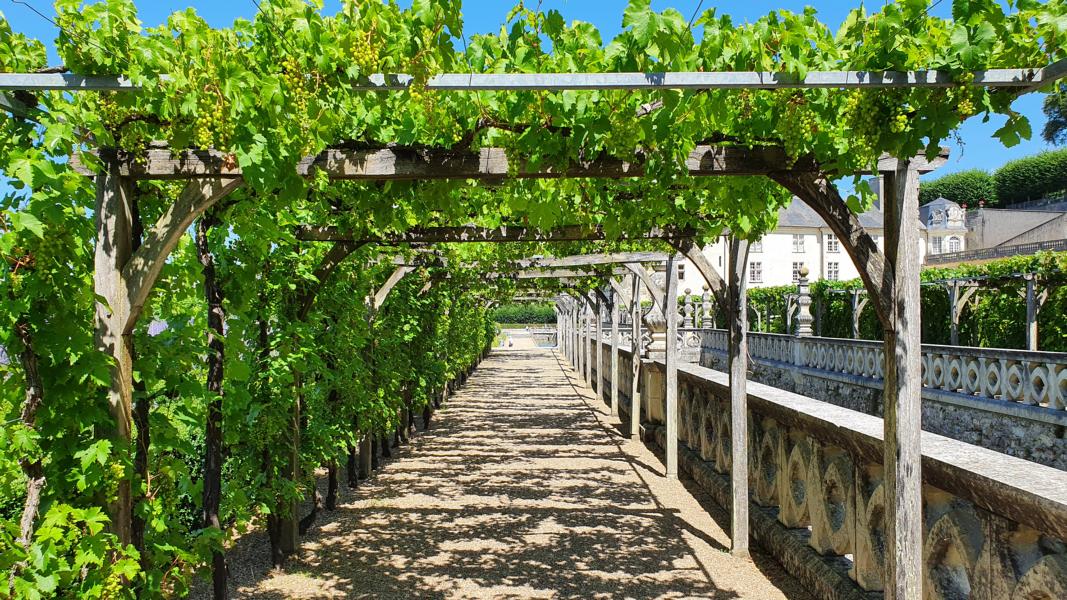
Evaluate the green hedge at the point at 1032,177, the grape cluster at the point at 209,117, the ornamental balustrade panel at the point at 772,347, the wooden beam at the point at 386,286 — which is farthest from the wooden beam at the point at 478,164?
the green hedge at the point at 1032,177

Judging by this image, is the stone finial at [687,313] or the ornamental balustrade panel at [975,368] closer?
the ornamental balustrade panel at [975,368]

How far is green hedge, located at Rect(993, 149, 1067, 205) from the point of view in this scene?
236 feet

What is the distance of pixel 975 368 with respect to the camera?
1066cm

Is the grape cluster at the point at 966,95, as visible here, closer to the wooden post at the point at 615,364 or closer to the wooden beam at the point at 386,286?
the wooden beam at the point at 386,286

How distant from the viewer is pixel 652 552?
5.98 meters

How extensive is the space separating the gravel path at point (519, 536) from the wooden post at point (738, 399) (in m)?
0.28

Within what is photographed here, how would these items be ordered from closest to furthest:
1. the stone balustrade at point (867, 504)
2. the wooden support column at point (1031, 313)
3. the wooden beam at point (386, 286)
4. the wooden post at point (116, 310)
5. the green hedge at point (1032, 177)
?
1. the stone balustrade at point (867, 504)
2. the wooden post at point (116, 310)
3. the wooden beam at point (386, 286)
4. the wooden support column at point (1031, 313)
5. the green hedge at point (1032, 177)

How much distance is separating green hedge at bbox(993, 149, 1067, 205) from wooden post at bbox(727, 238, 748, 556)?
267 ft

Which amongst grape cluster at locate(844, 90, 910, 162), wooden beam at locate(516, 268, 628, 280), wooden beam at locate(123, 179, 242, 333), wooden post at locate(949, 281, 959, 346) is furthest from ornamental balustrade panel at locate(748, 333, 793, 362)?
wooden beam at locate(123, 179, 242, 333)

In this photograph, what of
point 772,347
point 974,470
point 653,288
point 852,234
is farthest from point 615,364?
point 974,470

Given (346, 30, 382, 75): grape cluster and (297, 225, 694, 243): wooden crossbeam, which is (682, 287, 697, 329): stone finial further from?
(346, 30, 382, 75): grape cluster

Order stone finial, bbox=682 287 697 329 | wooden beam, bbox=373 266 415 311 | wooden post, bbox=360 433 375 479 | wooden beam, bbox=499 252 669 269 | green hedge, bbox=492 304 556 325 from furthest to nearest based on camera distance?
green hedge, bbox=492 304 556 325 < stone finial, bbox=682 287 697 329 < wooden beam, bbox=499 252 669 269 < wooden post, bbox=360 433 375 479 < wooden beam, bbox=373 266 415 311

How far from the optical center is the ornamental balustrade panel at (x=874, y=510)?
8.55ft

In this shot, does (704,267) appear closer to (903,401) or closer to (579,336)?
(903,401)
